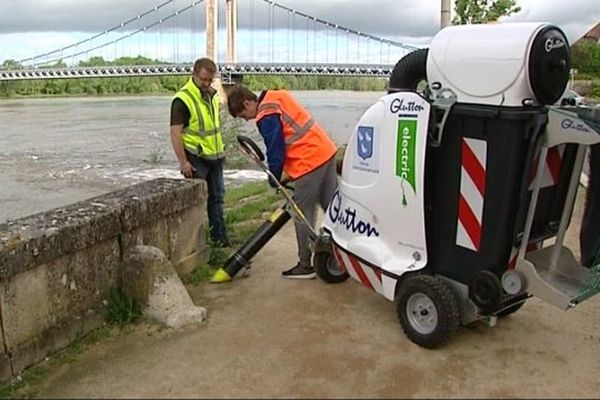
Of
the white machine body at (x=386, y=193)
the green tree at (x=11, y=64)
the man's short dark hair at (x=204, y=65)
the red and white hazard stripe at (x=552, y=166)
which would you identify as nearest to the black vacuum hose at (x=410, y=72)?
the white machine body at (x=386, y=193)

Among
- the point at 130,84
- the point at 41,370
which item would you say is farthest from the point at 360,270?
the point at 130,84

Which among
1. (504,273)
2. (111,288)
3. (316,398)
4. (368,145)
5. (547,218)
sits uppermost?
(368,145)

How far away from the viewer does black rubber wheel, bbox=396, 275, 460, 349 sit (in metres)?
3.40

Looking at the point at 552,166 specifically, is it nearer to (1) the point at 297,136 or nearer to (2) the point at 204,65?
(1) the point at 297,136

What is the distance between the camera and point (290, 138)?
451 cm

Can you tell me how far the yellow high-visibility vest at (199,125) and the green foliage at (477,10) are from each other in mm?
8094

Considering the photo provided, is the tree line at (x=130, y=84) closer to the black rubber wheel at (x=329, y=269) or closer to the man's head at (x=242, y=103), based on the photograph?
the man's head at (x=242, y=103)

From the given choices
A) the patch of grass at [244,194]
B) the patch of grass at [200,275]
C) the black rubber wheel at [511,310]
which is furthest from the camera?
the patch of grass at [244,194]

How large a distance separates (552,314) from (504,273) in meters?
0.97

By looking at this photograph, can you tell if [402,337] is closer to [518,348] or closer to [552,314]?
[518,348]

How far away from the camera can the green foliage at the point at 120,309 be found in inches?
151

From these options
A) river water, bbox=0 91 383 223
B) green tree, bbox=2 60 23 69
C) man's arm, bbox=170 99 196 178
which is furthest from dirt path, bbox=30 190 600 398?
green tree, bbox=2 60 23 69

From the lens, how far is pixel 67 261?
3.56 meters

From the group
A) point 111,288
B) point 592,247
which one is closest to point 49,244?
point 111,288
